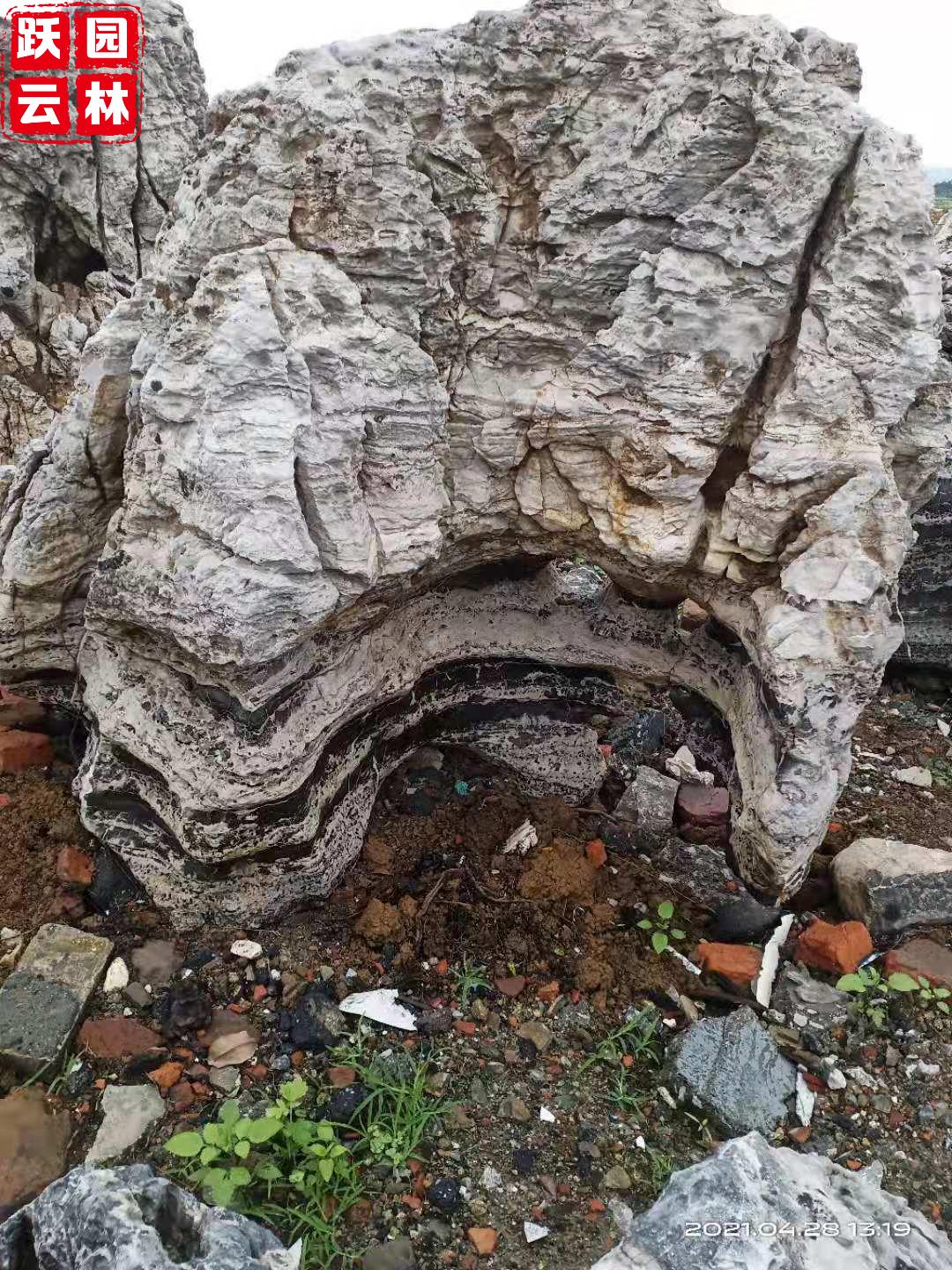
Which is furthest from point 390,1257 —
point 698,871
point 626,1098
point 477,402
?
point 477,402

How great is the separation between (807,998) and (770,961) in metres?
0.19

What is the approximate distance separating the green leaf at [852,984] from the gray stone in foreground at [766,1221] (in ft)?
3.14

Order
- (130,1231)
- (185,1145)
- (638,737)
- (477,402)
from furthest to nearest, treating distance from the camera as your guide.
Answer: (638,737), (477,402), (185,1145), (130,1231)

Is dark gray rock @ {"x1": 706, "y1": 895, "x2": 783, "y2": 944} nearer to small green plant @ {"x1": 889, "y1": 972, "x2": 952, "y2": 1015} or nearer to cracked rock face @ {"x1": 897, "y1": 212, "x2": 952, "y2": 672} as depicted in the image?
small green plant @ {"x1": 889, "y1": 972, "x2": 952, "y2": 1015}

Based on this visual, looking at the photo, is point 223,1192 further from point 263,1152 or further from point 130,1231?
point 130,1231

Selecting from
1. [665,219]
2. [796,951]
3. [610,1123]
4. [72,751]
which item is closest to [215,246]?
[665,219]

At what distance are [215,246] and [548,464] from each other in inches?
51.1

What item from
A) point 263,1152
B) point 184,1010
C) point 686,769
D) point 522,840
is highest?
point 686,769

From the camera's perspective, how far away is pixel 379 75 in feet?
8.06

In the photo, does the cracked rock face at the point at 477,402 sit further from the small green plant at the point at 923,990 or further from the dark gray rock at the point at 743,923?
the small green plant at the point at 923,990

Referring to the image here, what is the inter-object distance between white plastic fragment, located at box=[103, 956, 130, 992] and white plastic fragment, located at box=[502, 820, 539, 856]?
1.55 m

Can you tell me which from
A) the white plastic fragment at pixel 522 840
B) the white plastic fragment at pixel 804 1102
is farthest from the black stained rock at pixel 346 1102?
the white plastic fragment at pixel 804 1102

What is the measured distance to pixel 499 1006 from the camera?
303 centimetres

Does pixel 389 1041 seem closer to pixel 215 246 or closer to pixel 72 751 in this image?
pixel 72 751
